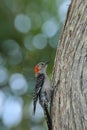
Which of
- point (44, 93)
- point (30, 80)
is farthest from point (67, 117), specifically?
point (30, 80)

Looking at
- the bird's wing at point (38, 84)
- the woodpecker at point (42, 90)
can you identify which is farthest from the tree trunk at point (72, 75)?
the bird's wing at point (38, 84)

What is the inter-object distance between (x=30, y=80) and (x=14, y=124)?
1.04 meters

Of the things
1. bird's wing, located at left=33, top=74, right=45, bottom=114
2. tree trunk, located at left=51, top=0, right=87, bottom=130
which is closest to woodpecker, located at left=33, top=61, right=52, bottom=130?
bird's wing, located at left=33, top=74, right=45, bottom=114

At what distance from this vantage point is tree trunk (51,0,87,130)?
181 inches

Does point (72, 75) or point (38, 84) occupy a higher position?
point (72, 75)

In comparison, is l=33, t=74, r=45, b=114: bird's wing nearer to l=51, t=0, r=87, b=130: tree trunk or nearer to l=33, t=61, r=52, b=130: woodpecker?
l=33, t=61, r=52, b=130: woodpecker

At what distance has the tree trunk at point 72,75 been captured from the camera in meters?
4.60

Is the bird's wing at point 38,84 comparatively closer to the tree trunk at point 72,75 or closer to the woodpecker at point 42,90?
the woodpecker at point 42,90

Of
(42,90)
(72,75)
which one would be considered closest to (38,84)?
(42,90)

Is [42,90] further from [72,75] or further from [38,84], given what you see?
[72,75]

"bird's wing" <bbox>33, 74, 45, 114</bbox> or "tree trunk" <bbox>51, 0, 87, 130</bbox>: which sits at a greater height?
"tree trunk" <bbox>51, 0, 87, 130</bbox>

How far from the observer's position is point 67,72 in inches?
190

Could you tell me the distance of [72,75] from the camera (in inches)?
187

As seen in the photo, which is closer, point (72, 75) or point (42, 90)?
point (72, 75)
